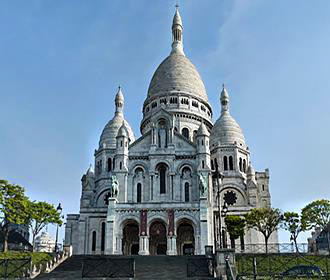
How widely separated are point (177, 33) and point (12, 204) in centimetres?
5321

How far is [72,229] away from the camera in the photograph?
213ft

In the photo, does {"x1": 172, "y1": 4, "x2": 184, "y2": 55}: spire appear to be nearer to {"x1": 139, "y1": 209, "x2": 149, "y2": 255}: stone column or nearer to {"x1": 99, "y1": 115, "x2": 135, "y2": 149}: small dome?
{"x1": 99, "y1": 115, "x2": 135, "y2": 149}: small dome

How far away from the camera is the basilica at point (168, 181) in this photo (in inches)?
1999

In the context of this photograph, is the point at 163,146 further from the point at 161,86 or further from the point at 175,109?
the point at 161,86

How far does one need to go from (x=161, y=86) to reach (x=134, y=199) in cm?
2582

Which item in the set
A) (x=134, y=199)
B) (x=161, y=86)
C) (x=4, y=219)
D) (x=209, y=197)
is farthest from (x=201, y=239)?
(x=161, y=86)

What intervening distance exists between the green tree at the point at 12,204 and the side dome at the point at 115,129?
76.7ft

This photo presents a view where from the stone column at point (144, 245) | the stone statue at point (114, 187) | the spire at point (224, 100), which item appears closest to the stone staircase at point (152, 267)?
the stone column at point (144, 245)

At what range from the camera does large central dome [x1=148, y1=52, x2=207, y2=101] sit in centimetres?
7394

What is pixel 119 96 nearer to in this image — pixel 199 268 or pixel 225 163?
pixel 225 163

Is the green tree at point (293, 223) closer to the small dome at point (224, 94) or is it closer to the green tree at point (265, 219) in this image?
the green tree at point (265, 219)

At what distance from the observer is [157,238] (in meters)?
54.4

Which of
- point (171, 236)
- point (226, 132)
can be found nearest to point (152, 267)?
point (171, 236)

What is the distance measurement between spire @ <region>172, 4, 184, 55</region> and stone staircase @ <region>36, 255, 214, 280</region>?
52550mm
